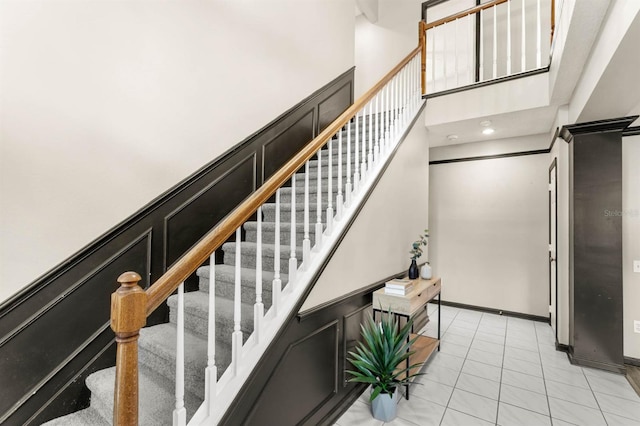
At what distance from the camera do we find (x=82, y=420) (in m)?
1.66

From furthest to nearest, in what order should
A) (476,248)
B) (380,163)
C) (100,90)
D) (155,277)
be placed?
1. (476,248)
2. (380,163)
3. (155,277)
4. (100,90)

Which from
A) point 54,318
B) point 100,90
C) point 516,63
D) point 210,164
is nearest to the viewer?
point 54,318

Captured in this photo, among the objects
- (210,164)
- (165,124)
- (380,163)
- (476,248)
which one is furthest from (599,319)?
(165,124)

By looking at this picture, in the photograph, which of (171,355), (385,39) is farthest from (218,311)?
(385,39)

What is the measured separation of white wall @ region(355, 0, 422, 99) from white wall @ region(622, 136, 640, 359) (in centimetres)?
335

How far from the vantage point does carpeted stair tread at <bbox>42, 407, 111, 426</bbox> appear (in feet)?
5.27

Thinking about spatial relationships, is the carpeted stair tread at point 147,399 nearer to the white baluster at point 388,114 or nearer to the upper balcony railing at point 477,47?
the white baluster at point 388,114

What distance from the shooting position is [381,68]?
541cm

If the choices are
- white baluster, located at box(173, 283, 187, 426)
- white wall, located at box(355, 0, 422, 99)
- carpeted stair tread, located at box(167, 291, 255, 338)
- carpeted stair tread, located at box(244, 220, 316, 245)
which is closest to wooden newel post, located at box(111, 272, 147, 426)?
white baluster, located at box(173, 283, 187, 426)

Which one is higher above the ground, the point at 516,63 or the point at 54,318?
the point at 516,63

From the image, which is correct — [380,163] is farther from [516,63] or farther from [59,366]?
[516,63]

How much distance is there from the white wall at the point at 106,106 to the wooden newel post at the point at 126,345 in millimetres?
1150

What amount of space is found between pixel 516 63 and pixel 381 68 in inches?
80.8

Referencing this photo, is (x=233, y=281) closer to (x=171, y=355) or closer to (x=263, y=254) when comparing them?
(x=263, y=254)
